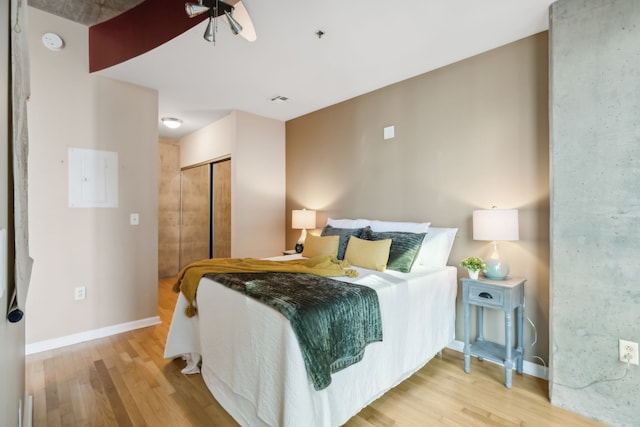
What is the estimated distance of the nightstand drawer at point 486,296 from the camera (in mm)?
2184

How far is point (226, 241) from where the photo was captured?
4.52m

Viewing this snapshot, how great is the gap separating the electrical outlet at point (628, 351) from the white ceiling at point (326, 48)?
7.18ft

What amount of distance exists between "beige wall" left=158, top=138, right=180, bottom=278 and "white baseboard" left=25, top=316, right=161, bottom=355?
2204 mm

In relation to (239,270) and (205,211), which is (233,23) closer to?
(239,270)

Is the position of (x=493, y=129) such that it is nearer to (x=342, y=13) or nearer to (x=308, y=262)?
(x=342, y=13)

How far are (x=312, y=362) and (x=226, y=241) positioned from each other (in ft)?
11.1

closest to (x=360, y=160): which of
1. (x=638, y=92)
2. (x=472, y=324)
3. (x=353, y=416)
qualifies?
(x=472, y=324)

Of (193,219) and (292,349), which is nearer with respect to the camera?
(292,349)

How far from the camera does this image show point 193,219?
552 cm

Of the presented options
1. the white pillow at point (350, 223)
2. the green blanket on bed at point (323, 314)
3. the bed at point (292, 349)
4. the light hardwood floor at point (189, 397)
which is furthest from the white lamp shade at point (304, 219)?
the light hardwood floor at point (189, 397)

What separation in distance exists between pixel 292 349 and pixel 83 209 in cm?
276

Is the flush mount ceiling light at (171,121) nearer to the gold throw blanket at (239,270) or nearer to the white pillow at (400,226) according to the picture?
the gold throw blanket at (239,270)

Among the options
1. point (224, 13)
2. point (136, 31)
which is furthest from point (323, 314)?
point (136, 31)

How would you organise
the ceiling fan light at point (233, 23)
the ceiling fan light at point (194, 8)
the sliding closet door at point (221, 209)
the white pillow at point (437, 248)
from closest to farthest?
the ceiling fan light at point (194, 8)
the ceiling fan light at point (233, 23)
the white pillow at point (437, 248)
the sliding closet door at point (221, 209)
